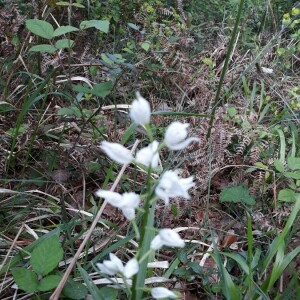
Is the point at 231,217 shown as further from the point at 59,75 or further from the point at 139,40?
the point at 139,40

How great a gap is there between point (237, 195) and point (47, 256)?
1.00 m

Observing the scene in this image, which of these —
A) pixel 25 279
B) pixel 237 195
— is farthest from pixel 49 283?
pixel 237 195

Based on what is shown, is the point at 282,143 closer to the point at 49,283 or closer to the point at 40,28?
the point at 40,28

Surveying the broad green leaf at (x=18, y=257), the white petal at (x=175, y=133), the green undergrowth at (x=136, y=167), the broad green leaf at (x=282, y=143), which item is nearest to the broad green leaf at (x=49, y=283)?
the green undergrowth at (x=136, y=167)

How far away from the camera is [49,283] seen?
4.93 feet

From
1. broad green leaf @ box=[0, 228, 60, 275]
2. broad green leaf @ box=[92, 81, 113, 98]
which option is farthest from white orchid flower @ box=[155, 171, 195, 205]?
broad green leaf @ box=[92, 81, 113, 98]

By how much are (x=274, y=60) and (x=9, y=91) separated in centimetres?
213

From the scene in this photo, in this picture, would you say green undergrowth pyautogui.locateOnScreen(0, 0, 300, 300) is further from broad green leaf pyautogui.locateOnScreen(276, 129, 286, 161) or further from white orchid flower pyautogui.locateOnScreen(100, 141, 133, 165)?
white orchid flower pyautogui.locateOnScreen(100, 141, 133, 165)

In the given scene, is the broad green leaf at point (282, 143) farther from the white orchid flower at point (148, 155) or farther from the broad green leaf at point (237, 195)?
the white orchid flower at point (148, 155)

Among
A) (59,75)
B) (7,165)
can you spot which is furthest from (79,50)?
(7,165)

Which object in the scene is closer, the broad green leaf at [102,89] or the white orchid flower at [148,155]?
the white orchid flower at [148,155]

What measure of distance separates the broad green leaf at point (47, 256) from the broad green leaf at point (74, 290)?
114 millimetres

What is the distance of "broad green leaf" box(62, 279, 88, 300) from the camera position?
61.5 inches

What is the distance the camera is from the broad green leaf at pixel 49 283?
1.49 meters
